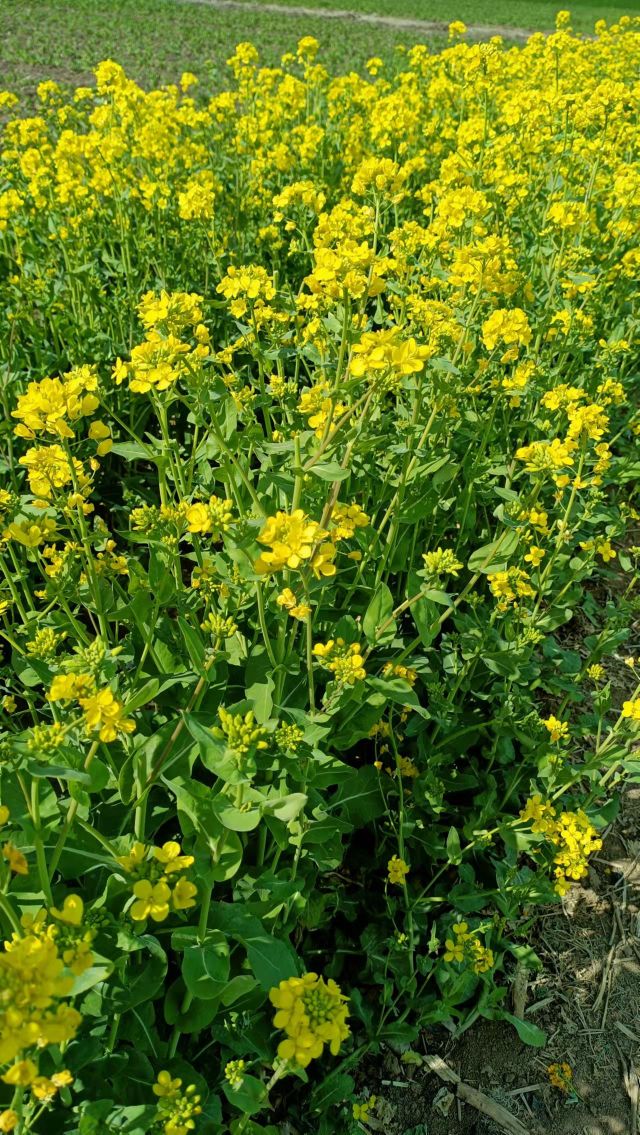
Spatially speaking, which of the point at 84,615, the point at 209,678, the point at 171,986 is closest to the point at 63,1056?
the point at 171,986

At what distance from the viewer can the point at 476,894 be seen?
249 cm

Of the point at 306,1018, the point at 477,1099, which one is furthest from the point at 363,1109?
the point at 306,1018

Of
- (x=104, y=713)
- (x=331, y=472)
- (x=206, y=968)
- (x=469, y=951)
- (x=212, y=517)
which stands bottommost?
(x=469, y=951)

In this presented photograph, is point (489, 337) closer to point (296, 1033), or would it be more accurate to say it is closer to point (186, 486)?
point (186, 486)

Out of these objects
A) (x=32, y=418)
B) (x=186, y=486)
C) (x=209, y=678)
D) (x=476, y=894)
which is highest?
(x=32, y=418)

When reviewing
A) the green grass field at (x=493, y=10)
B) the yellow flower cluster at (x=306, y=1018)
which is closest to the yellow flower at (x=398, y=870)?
the yellow flower cluster at (x=306, y=1018)

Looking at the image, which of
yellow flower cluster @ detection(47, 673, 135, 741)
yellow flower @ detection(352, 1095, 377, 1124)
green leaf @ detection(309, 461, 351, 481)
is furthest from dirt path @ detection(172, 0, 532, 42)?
yellow flower @ detection(352, 1095, 377, 1124)

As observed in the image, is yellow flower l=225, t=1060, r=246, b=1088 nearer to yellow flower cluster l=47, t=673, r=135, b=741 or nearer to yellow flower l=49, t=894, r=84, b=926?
yellow flower l=49, t=894, r=84, b=926

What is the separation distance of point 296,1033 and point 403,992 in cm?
104

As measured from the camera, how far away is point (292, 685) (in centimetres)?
248

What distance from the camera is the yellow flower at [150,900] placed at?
1531 millimetres

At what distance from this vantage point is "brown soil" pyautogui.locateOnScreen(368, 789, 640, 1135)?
238 centimetres

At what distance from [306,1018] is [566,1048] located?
1616 millimetres

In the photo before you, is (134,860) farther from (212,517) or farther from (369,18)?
(369,18)
